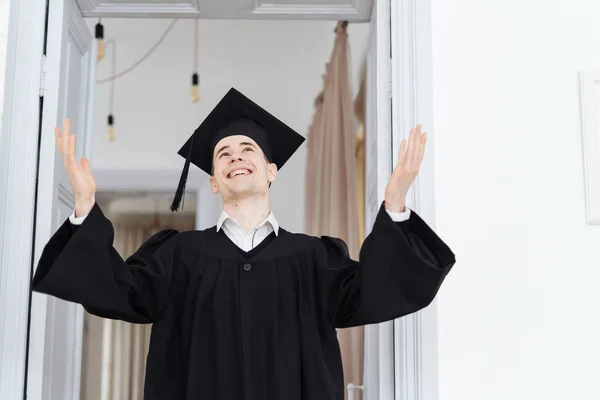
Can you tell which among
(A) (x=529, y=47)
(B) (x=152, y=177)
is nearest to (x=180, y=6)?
(A) (x=529, y=47)

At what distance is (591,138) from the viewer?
2320mm

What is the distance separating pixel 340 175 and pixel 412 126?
1626 mm

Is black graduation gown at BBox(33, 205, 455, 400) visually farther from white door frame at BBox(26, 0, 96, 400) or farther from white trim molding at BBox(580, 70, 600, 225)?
white trim molding at BBox(580, 70, 600, 225)

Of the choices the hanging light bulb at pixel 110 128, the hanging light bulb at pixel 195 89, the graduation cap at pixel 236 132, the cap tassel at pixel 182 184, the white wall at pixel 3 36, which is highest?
the hanging light bulb at pixel 195 89

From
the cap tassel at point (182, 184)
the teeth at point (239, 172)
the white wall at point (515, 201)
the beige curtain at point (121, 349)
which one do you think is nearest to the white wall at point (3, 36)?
the cap tassel at point (182, 184)

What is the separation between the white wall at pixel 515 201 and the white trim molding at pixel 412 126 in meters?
0.04

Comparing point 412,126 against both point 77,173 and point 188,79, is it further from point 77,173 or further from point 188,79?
point 188,79

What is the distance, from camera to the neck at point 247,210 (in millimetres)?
2104

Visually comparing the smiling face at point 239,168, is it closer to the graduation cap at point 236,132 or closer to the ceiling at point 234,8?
the graduation cap at point 236,132

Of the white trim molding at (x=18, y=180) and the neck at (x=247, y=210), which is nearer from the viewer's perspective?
the neck at (x=247, y=210)

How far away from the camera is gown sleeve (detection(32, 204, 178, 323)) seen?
71.7 inches

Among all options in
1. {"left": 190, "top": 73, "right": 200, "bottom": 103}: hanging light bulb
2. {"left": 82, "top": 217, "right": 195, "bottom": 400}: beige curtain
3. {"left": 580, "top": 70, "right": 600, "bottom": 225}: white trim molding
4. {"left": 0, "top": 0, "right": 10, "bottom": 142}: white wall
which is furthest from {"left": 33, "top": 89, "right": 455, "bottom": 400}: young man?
{"left": 82, "top": 217, "right": 195, "bottom": 400}: beige curtain

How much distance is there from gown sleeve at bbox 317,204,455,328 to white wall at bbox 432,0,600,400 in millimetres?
401

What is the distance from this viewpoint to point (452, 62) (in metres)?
2.38
